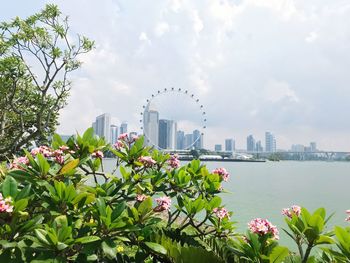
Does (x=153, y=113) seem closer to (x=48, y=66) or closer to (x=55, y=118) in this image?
(x=55, y=118)

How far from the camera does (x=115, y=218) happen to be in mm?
1590

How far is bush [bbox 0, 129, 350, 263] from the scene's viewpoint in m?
1.48

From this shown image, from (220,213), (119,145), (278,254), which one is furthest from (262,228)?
(119,145)

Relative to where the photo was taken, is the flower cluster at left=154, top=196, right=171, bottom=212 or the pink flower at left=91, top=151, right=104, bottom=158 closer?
the flower cluster at left=154, top=196, right=171, bottom=212

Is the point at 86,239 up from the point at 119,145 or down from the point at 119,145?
down

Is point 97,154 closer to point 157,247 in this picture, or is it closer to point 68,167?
point 68,167

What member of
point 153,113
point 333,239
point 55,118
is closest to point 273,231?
point 333,239

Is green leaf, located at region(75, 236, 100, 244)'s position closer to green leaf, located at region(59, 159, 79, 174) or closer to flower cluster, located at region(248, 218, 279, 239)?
green leaf, located at region(59, 159, 79, 174)

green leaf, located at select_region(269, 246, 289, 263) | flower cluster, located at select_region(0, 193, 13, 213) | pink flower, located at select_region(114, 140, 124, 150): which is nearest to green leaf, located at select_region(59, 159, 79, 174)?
flower cluster, located at select_region(0, 193, 13, 213)

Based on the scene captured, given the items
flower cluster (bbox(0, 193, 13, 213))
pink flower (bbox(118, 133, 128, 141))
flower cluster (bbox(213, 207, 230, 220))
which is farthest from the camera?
pink flower (bbox(118, 133, 128, 141))

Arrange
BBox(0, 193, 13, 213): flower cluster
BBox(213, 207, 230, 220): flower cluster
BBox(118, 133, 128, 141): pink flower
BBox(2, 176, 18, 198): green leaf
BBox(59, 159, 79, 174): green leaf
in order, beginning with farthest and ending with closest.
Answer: BBox(118, 133, 128, 141): pink flower
BBox(213, 207, 230, 220): flower cluster
BBox(59, 159, 79, 174): green leaf
BBox(2, 176, 18, 198): green leaf
BBox(0, 193, 13, 213): flower cluster

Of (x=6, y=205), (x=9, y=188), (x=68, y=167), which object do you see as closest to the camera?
(x=6, y=205)

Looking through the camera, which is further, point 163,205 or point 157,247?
point 163,205

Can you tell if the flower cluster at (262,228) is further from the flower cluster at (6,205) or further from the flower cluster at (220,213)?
the flower cluster at (6,205)
